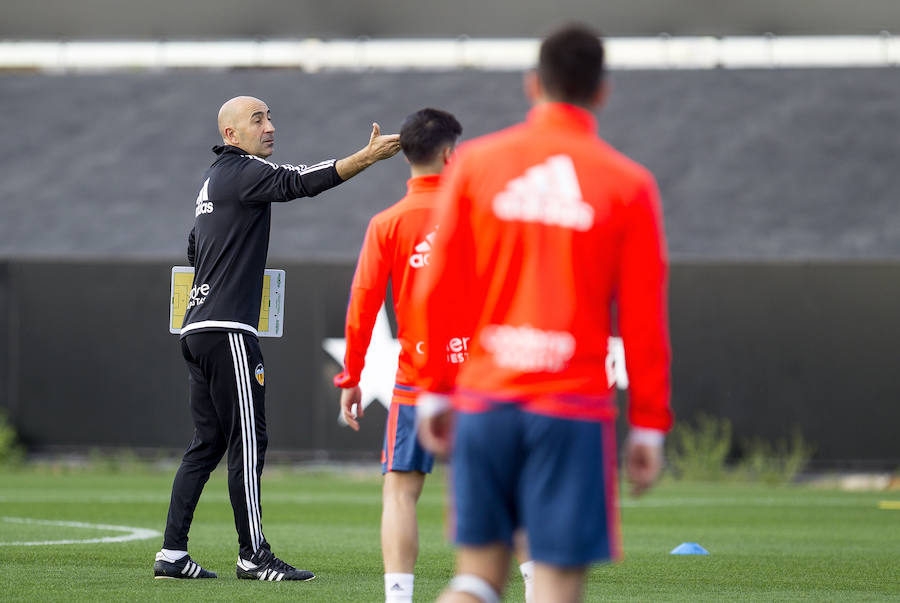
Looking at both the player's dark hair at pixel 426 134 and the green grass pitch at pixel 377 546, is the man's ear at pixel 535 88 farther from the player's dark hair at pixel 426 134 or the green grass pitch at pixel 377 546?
the green grass pitch at pixel 377 546

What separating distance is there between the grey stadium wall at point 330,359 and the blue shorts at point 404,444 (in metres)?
13.6

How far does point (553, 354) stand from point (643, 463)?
1.19 ft

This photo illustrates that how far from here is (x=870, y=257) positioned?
20922mm

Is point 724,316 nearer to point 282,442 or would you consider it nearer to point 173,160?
point 282,442

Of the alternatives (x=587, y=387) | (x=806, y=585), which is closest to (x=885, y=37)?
(x=806, y=585)

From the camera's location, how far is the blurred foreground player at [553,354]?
3760 mm

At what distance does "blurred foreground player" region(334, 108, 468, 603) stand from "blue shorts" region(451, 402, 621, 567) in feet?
6.71

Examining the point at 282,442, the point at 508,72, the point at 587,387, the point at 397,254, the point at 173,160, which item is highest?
the point at 508,72

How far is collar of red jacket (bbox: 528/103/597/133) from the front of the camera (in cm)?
395

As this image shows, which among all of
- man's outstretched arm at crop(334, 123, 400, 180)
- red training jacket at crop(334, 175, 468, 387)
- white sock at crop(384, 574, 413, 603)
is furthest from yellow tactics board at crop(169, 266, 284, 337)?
white sock at crop(384, 574, 413, 603)

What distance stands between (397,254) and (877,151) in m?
18.7

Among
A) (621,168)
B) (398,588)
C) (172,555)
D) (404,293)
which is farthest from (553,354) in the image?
(172,555)

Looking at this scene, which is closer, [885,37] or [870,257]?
[870,257]

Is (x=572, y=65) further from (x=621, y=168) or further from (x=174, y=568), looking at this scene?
(x=174, y=568)
